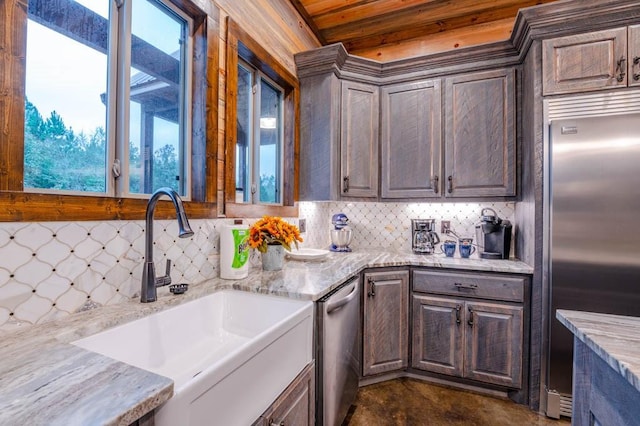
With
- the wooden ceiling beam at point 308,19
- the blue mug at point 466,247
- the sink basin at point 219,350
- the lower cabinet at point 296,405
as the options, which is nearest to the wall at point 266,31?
the wooden ceiling beam at point 308,19

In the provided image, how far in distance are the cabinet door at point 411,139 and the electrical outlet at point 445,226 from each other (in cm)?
38

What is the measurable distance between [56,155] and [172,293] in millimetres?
654

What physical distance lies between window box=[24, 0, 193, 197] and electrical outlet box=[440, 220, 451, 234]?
2169 millimetres

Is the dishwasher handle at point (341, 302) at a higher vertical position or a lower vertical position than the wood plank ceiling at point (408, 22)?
lower

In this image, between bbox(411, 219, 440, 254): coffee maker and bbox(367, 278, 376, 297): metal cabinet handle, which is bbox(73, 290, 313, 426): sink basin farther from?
bbox(411, 219, 440, 254): coffee maker

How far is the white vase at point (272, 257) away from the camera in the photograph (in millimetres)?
1679

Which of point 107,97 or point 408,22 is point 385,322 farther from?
point 408,22

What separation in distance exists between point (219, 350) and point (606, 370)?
1.23 meters

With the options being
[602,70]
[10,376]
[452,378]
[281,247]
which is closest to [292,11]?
[281,247]

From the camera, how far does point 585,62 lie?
5.93ft

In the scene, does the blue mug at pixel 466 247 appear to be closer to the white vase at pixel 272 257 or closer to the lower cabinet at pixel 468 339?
the lower cabinet at pixel 468 339

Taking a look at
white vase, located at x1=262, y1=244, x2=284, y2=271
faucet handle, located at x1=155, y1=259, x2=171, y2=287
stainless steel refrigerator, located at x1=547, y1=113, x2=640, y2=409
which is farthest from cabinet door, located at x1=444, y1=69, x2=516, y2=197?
faucet handle, located at x1=155, y1=259, x2=171, y2=287

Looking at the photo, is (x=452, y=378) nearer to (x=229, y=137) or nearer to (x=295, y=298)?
(x=295, y=298)

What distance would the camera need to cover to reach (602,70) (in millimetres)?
1776
